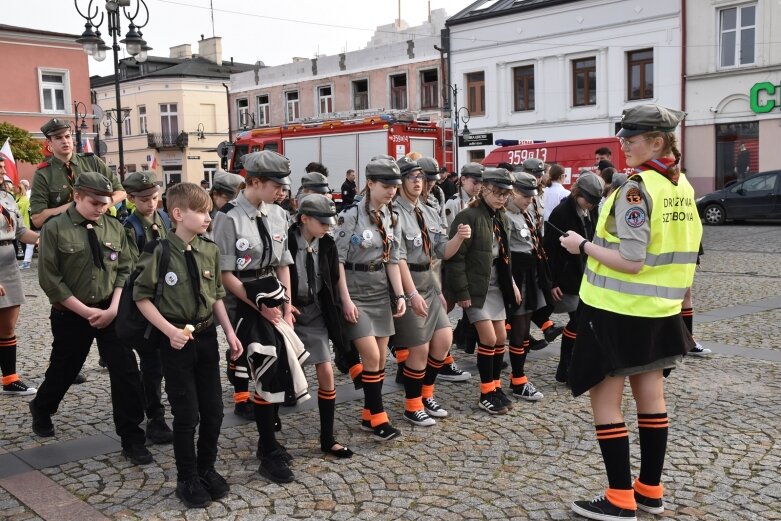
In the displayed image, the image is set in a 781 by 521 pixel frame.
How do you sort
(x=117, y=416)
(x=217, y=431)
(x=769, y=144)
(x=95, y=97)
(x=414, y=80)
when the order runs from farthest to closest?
(x=95, y=97)
(x=414, y=80)
(x=769, y=144)
(x=117, y=416)
(x=217, y=431)

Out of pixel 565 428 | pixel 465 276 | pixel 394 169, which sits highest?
pixel 394 169

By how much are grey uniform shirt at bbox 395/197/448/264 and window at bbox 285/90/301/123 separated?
3518 cm

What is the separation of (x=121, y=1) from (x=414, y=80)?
65.6ft

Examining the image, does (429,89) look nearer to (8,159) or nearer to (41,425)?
(8,159)

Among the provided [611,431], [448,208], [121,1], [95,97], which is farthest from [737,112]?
[95,97]

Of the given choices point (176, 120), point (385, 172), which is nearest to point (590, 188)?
point (385, 172)

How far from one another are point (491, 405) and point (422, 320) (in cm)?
85

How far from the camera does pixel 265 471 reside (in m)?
4.46

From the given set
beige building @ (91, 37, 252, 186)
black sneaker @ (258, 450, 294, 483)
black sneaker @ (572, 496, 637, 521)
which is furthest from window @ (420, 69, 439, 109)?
black sneaker @ (572, 496, 637, 521)

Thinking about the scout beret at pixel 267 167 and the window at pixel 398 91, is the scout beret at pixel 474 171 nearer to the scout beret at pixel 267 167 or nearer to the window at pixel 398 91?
the scout beret at pixel 267 167

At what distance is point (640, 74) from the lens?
28.2 meters

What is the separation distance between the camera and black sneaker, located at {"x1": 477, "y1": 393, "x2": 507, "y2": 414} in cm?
564

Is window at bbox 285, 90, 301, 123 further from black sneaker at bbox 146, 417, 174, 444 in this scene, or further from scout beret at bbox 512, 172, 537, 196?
black sneaker at bbox 146, 417, 174, 444

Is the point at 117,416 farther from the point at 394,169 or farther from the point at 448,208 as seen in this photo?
the point at 448,208
